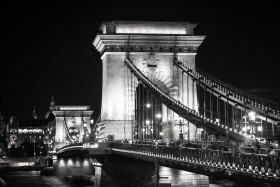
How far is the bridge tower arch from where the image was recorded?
166 feet

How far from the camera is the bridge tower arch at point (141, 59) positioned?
50500mm

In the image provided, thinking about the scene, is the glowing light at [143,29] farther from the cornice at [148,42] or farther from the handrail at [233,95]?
the handrail at [233,95]

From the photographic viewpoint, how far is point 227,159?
74.5ft

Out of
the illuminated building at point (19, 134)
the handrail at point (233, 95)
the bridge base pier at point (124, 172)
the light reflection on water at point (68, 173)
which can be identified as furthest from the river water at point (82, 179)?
the illuminated building at point (19, 134)

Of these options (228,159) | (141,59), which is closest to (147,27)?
(141,59)

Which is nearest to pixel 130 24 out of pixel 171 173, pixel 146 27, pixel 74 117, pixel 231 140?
pixel 146 27

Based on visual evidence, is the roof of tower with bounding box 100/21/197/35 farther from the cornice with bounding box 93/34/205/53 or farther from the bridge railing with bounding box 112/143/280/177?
the bridge railing with bounding box 112/143/280/177

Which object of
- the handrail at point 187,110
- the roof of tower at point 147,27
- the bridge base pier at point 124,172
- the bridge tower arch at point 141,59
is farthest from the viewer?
the roof of tower at point 147,27

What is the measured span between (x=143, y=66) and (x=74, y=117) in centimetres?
6270

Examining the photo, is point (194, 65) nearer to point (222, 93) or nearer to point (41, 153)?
point (222, 93)

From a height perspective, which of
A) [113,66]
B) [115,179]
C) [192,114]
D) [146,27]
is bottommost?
[115,179]

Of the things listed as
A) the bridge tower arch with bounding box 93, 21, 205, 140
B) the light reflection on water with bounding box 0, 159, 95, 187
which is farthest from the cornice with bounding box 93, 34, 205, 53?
the light reflection on water with bounding box 0, 159, 95, 187

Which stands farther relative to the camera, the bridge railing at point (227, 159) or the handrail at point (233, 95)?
the handrail at point (233, 95)

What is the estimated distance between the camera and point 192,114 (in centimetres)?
4234
